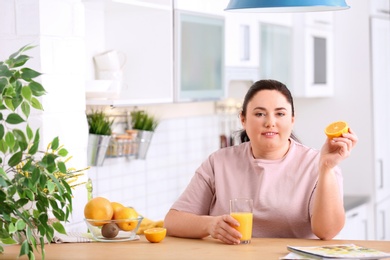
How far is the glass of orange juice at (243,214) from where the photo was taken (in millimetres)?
2752

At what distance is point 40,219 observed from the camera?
2.45m

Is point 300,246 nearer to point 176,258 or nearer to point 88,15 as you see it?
point 176,258

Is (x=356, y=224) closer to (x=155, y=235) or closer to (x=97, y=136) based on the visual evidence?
(x=97, y=136)

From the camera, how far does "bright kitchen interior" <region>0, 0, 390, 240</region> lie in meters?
3.12

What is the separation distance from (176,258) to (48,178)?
0.46 metres

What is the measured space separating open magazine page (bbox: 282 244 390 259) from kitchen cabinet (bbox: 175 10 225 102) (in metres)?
1.66

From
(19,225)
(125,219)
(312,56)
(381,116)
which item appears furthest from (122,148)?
(381,116)

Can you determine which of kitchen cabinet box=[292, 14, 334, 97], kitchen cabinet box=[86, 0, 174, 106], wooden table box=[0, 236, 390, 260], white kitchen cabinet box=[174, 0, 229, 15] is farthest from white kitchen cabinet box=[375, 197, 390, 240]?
wooden table box=[0, 236, 390, 260]

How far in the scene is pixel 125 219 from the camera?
9.50ft

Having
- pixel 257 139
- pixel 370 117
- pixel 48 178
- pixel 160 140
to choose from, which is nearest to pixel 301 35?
pixel 370 117

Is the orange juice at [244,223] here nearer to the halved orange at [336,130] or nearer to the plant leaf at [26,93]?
the halved orange at [336,130]

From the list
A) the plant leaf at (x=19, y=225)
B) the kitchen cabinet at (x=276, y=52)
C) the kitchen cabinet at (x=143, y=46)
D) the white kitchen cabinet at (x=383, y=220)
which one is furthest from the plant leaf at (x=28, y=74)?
the white kitchen cabinet at (x=383, y=220)

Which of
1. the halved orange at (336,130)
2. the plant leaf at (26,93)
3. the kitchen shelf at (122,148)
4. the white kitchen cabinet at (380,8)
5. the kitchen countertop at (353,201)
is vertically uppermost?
the white kitchen cabinet at (380,8)

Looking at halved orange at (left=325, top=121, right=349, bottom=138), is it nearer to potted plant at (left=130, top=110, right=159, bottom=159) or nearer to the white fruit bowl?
the white fruit bowl
